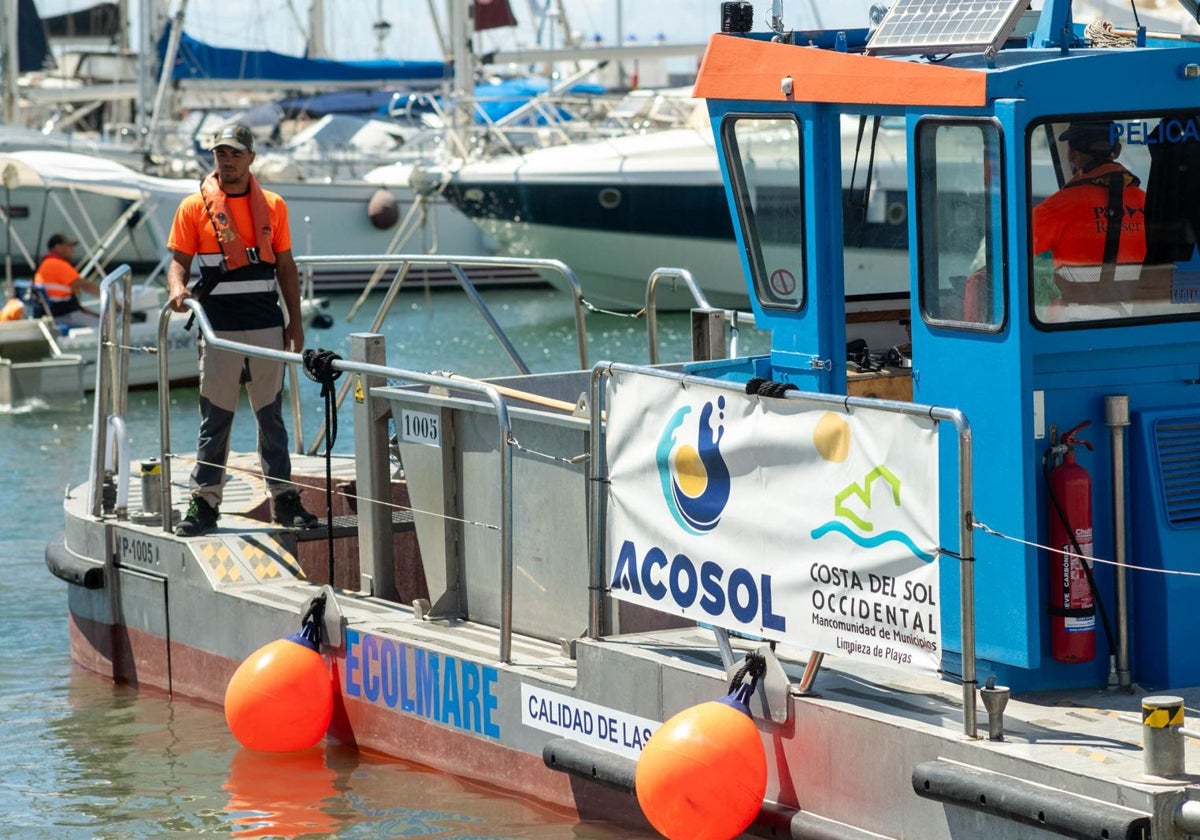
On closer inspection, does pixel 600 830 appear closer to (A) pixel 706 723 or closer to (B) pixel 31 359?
(A) pixel 706 723

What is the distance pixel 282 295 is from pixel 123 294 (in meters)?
0.77

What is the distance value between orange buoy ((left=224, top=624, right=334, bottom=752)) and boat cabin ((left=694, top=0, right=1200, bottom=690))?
2.70 m

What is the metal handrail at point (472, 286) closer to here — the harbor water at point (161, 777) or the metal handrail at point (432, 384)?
the metal handrail at point (432, 384)

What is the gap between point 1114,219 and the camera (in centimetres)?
569

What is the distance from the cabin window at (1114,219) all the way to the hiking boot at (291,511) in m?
4.11

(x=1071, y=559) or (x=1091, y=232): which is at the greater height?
(x=1091, y=232)

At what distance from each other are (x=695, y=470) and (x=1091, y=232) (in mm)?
1395

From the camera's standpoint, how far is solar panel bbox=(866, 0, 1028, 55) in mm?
5641

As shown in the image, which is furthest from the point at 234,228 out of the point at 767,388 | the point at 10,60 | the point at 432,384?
the point at 10,60

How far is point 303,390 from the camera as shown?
21.8 metres

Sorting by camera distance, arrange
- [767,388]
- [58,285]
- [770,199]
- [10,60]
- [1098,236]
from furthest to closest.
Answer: [10,60] → [58,285] → [770,199] → [1098,236] → [767,388]

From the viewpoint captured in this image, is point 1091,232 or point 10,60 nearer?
point 1091,232

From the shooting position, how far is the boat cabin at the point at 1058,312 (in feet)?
18.1

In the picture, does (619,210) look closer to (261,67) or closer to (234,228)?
(261,67)
